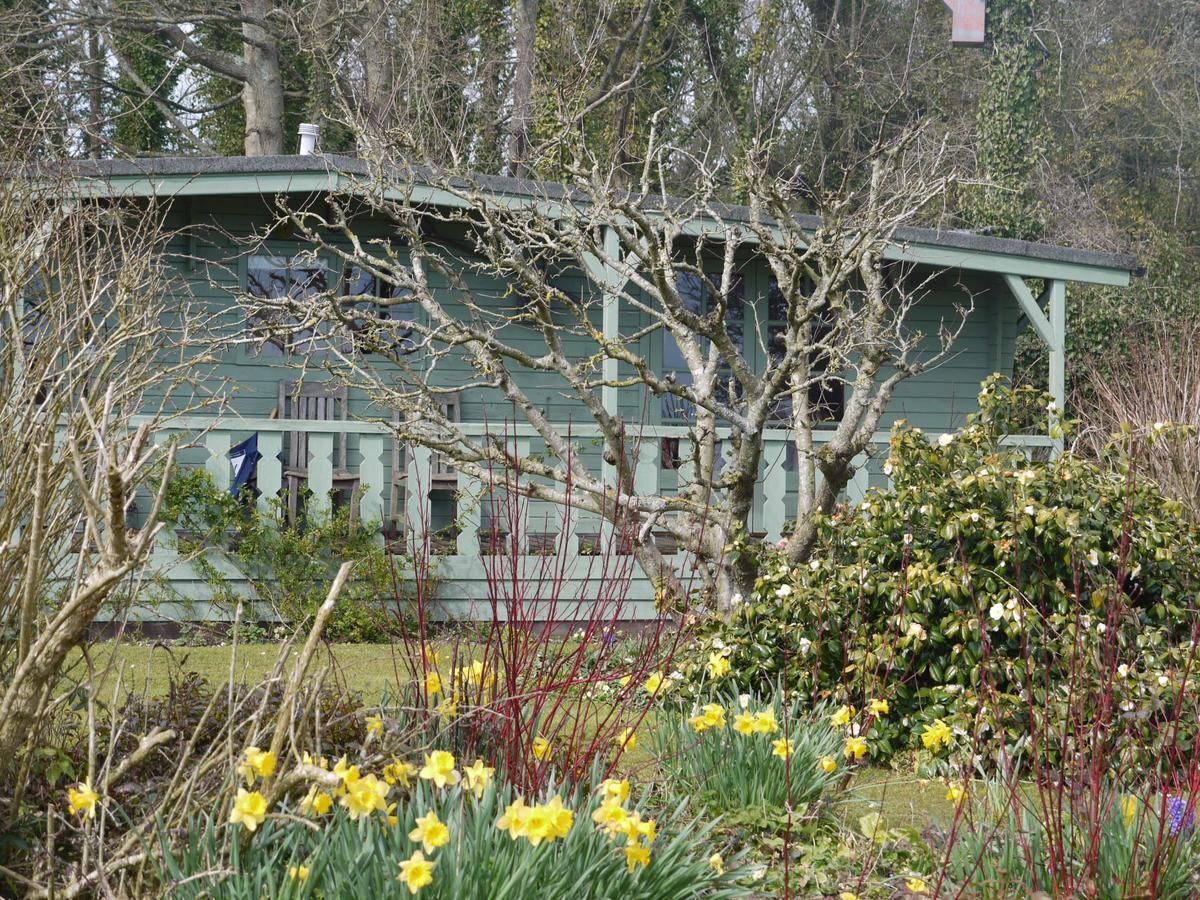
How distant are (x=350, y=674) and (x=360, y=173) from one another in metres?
5.25

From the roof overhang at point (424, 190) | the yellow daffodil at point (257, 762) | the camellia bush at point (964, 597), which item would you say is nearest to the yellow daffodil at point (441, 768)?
the yellow daffodil at point (257, 762)

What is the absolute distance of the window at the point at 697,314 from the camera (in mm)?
12953

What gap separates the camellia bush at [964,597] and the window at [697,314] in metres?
6.60

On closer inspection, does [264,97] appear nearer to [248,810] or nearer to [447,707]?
[447,707]

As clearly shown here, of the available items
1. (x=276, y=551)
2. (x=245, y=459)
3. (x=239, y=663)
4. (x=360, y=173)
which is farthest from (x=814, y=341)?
(x=239, y=663)

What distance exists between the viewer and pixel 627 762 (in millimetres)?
4926

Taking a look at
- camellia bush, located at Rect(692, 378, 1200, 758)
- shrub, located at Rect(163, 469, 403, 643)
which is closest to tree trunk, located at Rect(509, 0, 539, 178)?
shrub, located at Rect(163, 469, 403, 643)

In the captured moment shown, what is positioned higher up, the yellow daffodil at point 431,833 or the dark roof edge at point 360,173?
the dark roof edge at point 360,173

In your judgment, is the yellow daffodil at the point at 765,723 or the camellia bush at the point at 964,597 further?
the camellia bush at the point at 964,597

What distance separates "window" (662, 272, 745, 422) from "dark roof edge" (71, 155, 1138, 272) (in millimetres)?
2141

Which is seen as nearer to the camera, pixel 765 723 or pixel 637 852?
pixel 637 852

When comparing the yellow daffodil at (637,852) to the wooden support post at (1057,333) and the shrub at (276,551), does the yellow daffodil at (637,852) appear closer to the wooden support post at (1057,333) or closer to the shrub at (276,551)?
the shrub at (276,551)

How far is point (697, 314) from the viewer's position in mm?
12523

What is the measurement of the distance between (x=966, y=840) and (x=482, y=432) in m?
6.02
